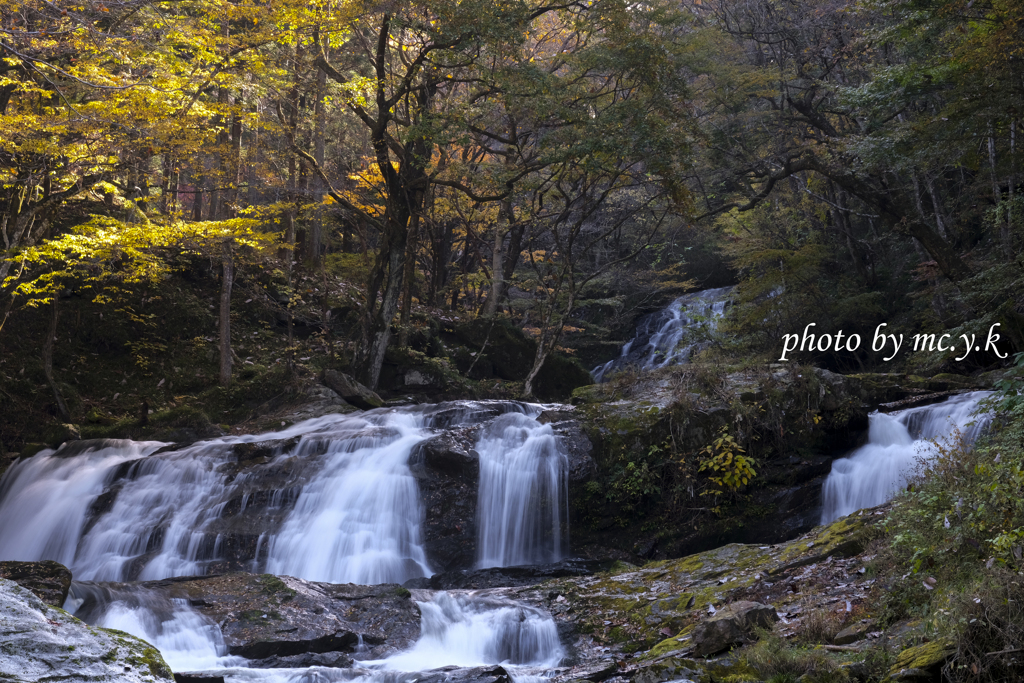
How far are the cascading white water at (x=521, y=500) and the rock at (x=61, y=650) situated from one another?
6602 millimetres

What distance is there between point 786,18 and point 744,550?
15.6 metres

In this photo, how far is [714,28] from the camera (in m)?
17.6

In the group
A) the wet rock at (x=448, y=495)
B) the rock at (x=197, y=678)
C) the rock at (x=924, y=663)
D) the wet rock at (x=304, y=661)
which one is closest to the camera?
the rock at (x=924, y=663)

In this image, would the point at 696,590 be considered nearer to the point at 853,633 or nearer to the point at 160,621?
the point at 853,633

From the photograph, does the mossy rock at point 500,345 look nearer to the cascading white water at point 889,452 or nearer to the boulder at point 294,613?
the cascading white water at point 889,452

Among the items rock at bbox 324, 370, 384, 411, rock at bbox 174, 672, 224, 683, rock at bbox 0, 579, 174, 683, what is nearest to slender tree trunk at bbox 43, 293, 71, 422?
rock at bbox 324, 370, 384, 411

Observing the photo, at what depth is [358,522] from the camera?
1001 centimetres

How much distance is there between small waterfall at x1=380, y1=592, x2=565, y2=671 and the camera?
21.4 feet

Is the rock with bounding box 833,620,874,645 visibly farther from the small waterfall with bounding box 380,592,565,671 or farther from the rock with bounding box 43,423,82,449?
the rock with bounding box 43,423,82,449

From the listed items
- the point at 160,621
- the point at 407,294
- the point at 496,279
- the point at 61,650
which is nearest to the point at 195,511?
the point at 160,621

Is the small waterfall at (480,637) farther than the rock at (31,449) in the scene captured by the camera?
No

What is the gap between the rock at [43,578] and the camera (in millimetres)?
6262

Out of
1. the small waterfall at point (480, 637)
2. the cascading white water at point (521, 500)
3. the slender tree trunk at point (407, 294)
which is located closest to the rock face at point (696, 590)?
the small waterfall at point (480, 637)

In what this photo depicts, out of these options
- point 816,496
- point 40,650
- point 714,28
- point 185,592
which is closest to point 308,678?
point 185,592
